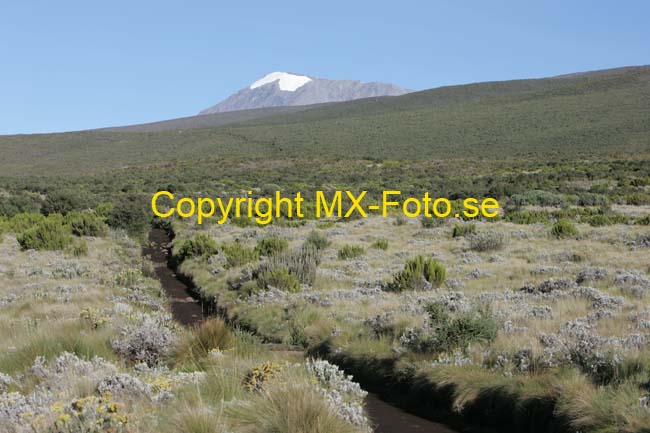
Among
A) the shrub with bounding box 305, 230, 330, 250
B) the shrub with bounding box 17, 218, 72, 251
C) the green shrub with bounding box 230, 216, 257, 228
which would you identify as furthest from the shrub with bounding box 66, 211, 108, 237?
the shrub with bounding box 305, 230, 330, 250

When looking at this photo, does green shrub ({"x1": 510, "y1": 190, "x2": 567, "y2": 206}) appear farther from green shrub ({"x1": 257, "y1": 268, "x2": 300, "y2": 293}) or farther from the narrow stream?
green shrub ({"x1": 257, "y1": 268, "x2": 300, "y2": 293})

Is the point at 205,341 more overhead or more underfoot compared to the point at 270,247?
more overhead

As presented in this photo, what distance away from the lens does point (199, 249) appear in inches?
821

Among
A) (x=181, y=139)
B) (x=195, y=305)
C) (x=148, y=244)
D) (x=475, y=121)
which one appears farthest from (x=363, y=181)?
(x=181, y=139)

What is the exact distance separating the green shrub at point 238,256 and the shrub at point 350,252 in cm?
252

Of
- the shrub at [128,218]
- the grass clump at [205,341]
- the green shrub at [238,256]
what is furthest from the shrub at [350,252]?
the shrub at [128,218]

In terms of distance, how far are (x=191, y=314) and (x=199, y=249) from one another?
6.32 metres

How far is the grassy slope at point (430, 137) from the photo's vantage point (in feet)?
258

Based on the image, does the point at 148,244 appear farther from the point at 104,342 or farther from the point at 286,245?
the point at 104,342

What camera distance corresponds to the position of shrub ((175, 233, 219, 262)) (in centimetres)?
2052

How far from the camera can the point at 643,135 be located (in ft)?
239

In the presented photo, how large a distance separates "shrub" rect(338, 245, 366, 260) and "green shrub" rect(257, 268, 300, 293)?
4105 millimetres

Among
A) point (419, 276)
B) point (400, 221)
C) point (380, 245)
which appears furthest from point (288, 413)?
point (400, 221)

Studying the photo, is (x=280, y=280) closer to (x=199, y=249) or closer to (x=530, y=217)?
(x=199, y=249)
